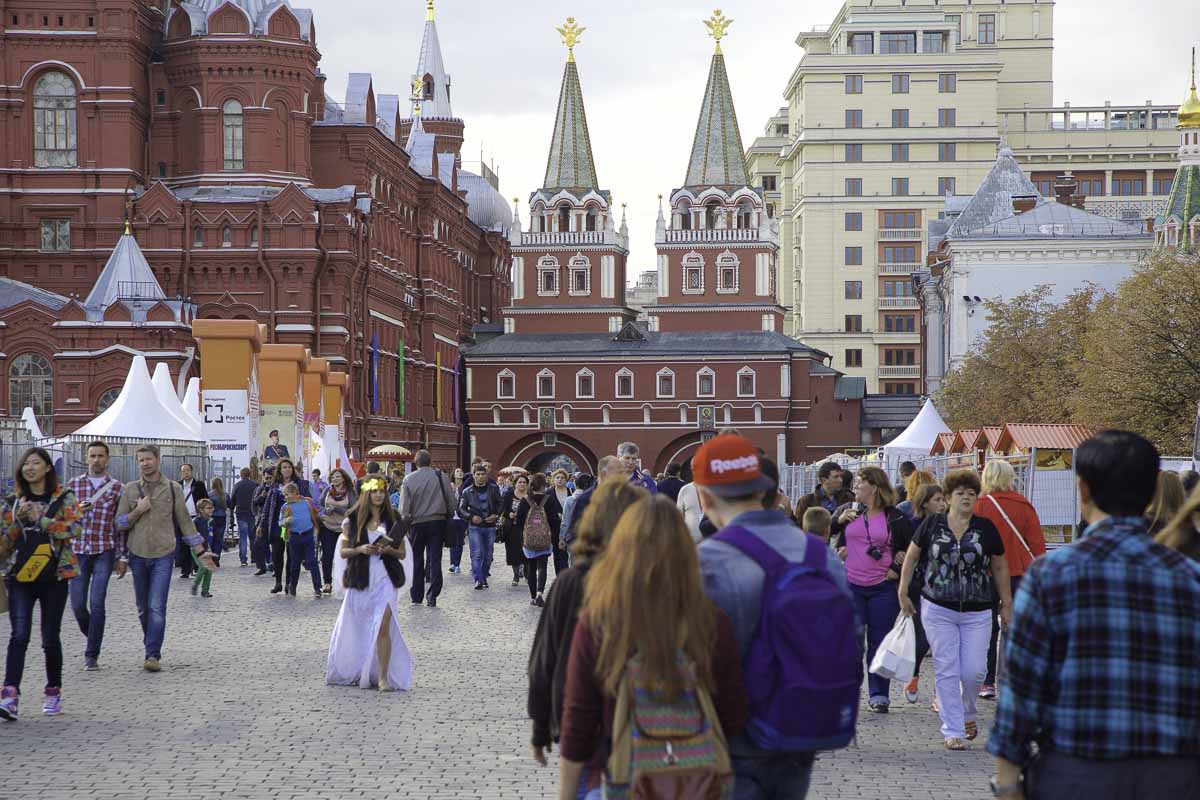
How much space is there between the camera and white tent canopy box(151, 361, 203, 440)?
121 ft

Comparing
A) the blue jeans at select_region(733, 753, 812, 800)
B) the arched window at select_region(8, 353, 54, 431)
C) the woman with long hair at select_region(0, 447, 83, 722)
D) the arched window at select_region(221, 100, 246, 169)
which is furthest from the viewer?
the arched window at select_region(221, 100, 246, 169)

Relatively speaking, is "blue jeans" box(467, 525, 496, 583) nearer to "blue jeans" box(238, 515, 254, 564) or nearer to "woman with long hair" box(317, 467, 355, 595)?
"woman with long hair" box(317, 467, 355, 595)

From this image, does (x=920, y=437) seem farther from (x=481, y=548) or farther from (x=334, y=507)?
(x=334, y=507)

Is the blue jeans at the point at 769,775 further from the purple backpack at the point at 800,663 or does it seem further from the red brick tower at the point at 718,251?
the red brick tower at the point at 718,251

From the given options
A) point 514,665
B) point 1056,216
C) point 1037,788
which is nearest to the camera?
point 1037,788

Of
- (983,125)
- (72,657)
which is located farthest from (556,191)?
(72,657)

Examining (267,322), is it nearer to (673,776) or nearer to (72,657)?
(72,657)

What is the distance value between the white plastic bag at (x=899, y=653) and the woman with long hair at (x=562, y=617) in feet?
18.5

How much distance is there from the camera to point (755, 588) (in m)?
5.35

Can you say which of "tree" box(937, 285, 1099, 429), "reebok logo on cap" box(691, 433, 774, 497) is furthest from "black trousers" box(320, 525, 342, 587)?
"tree" box(937, 285, 1099, 429)

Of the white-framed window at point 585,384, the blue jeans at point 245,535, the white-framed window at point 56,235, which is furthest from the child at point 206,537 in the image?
the white-framed window at point 585,384

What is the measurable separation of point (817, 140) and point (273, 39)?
51421 millimetres

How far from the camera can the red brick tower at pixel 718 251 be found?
91250 millimetres

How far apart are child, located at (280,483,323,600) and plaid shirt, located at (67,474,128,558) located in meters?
7.83
